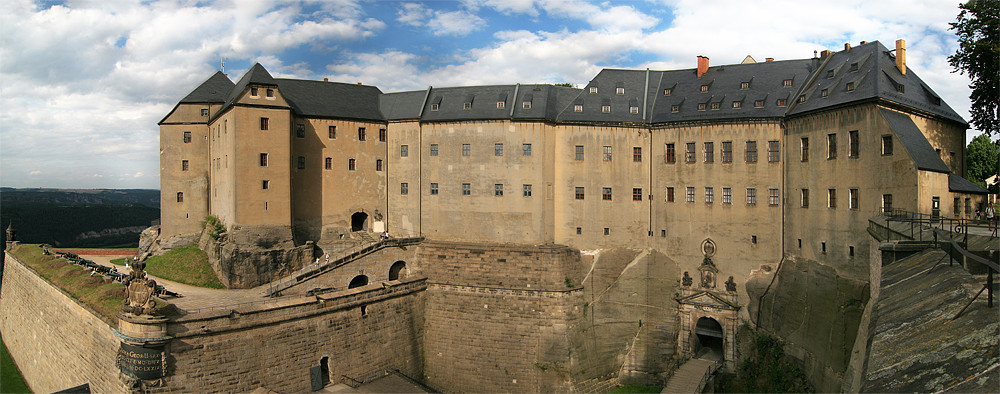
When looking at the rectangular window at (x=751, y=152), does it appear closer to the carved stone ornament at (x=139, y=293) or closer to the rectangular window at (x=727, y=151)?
the rectangular window at (x=727, y=151)

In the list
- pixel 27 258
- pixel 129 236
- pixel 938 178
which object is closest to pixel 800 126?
pixel 938 178

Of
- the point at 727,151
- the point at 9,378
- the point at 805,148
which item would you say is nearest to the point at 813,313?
the point at 805,148

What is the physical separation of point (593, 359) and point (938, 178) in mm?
20686

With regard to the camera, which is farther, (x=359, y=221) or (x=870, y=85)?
(x=359, y=221)

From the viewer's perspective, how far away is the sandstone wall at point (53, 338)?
2500 centimetres

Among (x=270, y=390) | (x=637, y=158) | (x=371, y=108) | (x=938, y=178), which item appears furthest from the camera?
(x=371, y=108)

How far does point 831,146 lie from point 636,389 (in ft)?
60.7

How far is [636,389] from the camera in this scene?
3478 cm

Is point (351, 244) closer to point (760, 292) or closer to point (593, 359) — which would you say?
point (593, 359)

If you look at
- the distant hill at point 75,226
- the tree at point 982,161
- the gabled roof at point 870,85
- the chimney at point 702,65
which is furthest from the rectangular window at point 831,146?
the distant hill at point 75,226

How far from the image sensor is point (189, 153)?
140 feet

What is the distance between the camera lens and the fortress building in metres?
32.1

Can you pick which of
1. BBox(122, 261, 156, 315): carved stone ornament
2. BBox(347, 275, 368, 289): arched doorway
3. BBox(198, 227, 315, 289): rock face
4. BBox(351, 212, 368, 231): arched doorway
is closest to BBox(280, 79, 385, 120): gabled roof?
BBox(351, 212, 368, 231): arched doorway

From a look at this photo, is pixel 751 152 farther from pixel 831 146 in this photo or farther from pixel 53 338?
pixel 53 338
